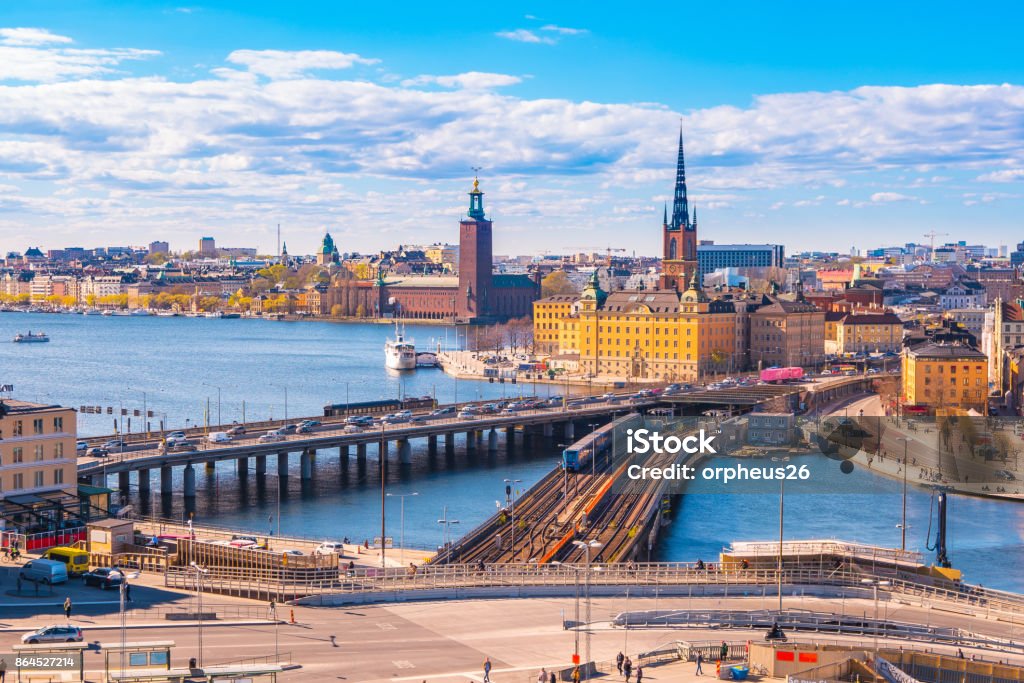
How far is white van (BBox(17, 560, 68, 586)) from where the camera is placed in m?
22.9

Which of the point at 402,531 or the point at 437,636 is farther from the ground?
the point at 437,636

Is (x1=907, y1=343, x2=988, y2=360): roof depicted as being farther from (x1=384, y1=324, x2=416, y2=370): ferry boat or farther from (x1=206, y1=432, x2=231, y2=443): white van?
(x1=384, y1=324, x2=416, y2=370): ferry boat

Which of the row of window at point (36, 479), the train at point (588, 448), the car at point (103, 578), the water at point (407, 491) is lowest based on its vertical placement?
the water at point (407, 491)

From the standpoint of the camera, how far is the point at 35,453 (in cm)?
3070

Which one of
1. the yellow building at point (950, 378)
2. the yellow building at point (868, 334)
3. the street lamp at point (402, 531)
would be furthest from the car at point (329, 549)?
the yellow building at point (868, 334)

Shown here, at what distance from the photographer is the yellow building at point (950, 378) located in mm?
60438

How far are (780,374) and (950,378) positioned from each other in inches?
612

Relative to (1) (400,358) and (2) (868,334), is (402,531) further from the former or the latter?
(2) (868,334)

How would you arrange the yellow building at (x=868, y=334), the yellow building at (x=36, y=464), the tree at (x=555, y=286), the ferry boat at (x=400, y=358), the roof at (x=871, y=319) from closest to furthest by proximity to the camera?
the yellow building at (x=36, y=464) < the ferry boat at (x=400, y=358) < the yellow building at (x=868, y=334) < the roof at (x=871, y=319) < the tree at (x=555, y=286)

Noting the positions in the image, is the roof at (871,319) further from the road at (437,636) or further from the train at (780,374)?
the road at (437,636)


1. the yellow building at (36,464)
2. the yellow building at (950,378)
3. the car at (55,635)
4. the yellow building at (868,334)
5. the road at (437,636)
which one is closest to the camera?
the car at (55,635)

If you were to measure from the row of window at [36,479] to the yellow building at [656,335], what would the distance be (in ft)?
174

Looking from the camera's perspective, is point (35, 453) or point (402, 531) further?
point (402, 531)

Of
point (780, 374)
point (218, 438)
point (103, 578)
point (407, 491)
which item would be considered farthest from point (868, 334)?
point (103, 578)
